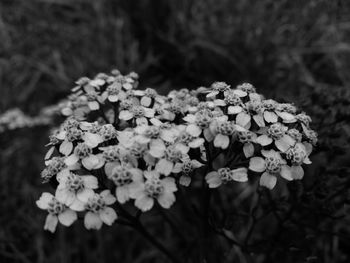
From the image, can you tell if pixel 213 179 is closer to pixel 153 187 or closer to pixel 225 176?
pixel 225 176

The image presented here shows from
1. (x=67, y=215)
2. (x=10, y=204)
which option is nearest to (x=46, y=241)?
(x=10, y=204)

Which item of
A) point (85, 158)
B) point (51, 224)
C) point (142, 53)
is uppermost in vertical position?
point (142, 53)

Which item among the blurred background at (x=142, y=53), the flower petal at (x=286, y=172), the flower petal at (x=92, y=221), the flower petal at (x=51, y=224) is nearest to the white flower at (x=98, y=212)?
the flower petal at (x=92, y=221)

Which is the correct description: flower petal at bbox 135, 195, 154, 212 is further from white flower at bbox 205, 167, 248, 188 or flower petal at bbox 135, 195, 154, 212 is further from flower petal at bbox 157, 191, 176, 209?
white flower at bbox 205, 167, 248, 188

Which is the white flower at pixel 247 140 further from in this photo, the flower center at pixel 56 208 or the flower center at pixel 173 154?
the flower center at pixel 56 208

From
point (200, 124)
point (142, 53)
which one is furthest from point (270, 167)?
point (142, 53)

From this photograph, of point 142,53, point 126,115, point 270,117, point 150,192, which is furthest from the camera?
point 142,53

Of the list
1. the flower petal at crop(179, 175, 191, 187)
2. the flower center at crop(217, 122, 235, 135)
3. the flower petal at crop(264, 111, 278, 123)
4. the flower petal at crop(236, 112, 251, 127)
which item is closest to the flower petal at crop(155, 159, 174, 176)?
the flower petal at crop(179, 175, 191, 187)

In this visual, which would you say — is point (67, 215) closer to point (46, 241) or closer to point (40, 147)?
point (46, 241)
